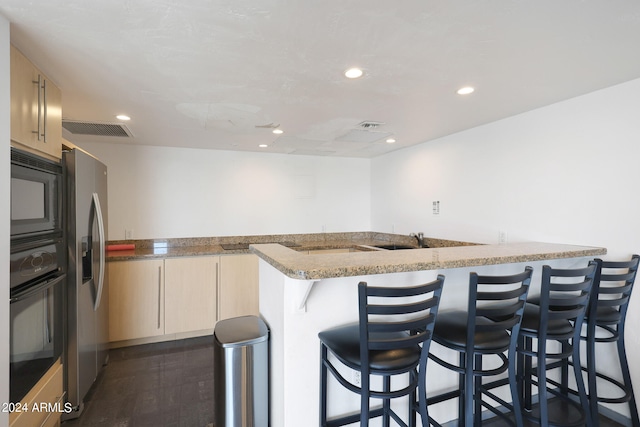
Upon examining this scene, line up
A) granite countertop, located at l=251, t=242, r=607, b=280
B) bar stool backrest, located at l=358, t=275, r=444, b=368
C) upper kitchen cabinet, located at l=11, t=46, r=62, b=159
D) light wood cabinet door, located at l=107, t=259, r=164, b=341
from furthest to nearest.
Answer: light wood cabinet door, located at l=107, t=259, r=164, b=341
upper kitchen cabinet, located at l=11, t=46, r=62, b=159
granite countertop, located at l=251, t=242, r=607, b=280
bar stool backrest, located at l=358, t=275, r=444, b=368

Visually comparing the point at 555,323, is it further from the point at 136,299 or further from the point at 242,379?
the point at 136,299

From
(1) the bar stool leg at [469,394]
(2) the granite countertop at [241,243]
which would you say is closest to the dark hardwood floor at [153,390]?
(2) the granite countertop at [241,243]

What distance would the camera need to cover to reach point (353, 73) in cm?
176

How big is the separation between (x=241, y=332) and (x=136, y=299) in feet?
6.72

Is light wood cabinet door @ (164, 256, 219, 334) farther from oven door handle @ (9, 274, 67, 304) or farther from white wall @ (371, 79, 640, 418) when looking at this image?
white wall @ (371, 79, 640, 418)

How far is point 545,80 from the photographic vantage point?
1.88 m

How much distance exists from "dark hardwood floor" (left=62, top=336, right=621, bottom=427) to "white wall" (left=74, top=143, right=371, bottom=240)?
4.81ft

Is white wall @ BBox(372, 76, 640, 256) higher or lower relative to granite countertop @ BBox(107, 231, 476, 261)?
higher

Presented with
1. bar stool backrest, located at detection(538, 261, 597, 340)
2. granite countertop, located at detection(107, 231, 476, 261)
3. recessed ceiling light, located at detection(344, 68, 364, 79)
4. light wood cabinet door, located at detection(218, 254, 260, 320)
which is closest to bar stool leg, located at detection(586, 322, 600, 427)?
bar stool backrest, located at detection(538, 261, 597, 340)

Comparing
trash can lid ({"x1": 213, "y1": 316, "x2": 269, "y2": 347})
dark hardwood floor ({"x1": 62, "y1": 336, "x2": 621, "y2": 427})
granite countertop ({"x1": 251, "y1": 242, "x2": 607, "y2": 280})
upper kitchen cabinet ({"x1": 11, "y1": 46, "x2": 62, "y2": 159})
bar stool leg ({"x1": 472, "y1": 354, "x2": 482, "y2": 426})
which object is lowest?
dark hardwood floor ({"x1": 62, "y1": 336, "x2": 621, "y2": 427})

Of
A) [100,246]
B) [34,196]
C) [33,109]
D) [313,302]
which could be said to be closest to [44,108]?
[33,109]

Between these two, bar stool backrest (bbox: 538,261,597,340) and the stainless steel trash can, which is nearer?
bar stool backrest (bbox: 538,261,597,340)

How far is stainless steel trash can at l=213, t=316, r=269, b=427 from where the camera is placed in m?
1.61

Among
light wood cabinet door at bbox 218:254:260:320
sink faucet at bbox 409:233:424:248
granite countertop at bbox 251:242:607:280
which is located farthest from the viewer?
sink faucet at bbox 409:233:424:248
